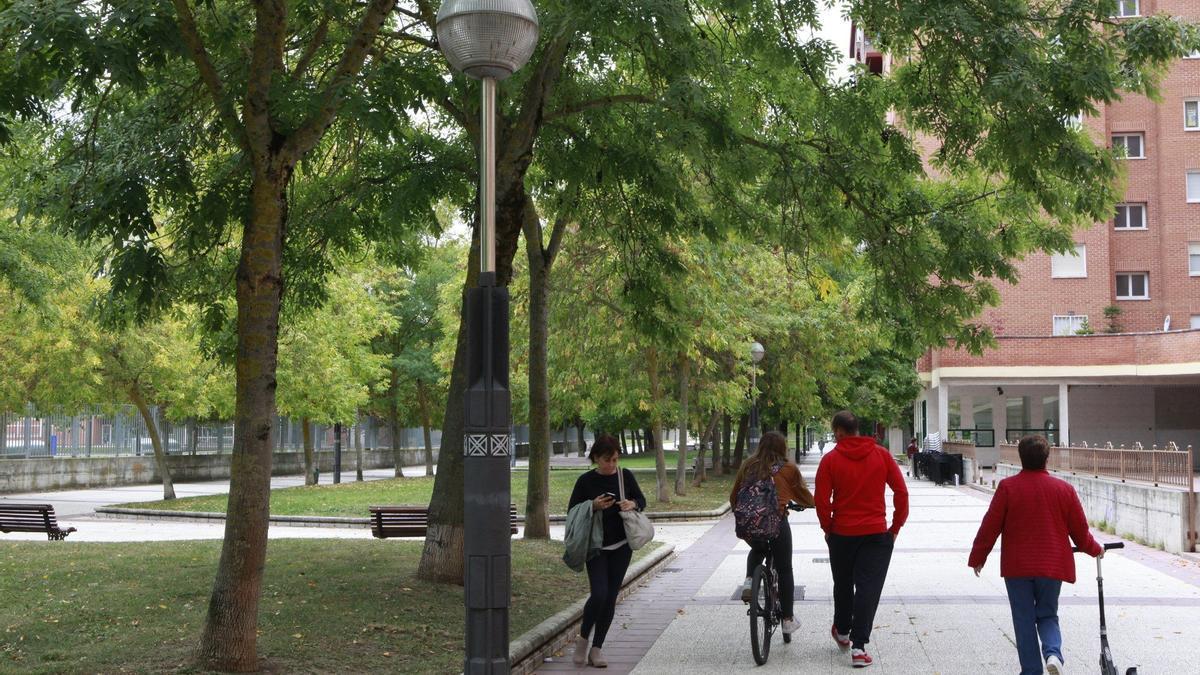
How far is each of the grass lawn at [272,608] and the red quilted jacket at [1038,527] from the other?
12.4ft

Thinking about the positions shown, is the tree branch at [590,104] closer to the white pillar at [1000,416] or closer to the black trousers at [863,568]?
the black trousers at [863,568]

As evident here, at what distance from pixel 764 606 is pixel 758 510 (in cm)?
72

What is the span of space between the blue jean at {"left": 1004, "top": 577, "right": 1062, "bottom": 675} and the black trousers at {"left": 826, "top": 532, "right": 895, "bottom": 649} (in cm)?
150

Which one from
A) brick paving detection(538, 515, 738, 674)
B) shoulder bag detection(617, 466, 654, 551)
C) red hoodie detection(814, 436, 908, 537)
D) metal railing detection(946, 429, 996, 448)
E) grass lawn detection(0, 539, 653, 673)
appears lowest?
brick paving detection(538, 515, 738, 674)

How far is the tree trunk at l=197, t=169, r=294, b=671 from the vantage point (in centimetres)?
743

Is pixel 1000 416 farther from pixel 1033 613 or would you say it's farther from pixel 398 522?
pixel 1033 613

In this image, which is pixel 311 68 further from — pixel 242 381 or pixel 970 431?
pixel 970 431

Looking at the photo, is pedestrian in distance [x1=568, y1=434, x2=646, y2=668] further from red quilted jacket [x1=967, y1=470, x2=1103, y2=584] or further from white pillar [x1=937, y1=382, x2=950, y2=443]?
white pillar [x1=937, y1=382, x2=950, y2=443]

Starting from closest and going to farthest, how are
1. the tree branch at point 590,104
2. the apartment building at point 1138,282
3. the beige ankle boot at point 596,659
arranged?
the beige ankle boot at point 596,659, the tree branch at point 590,104, the apartment building at point 1138,282

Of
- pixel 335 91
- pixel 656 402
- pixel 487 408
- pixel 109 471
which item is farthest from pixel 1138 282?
pixel 487 408

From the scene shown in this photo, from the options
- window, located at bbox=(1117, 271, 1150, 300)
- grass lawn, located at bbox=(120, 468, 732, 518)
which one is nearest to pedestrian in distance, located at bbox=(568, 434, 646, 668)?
grass lawn, located at bbox=(120, 468, 732, 518)

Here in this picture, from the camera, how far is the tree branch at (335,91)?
809 cm

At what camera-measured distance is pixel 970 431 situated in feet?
150

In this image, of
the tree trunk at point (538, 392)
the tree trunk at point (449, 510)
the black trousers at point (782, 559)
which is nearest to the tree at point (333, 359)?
the tree trunk at point (538, 392)
